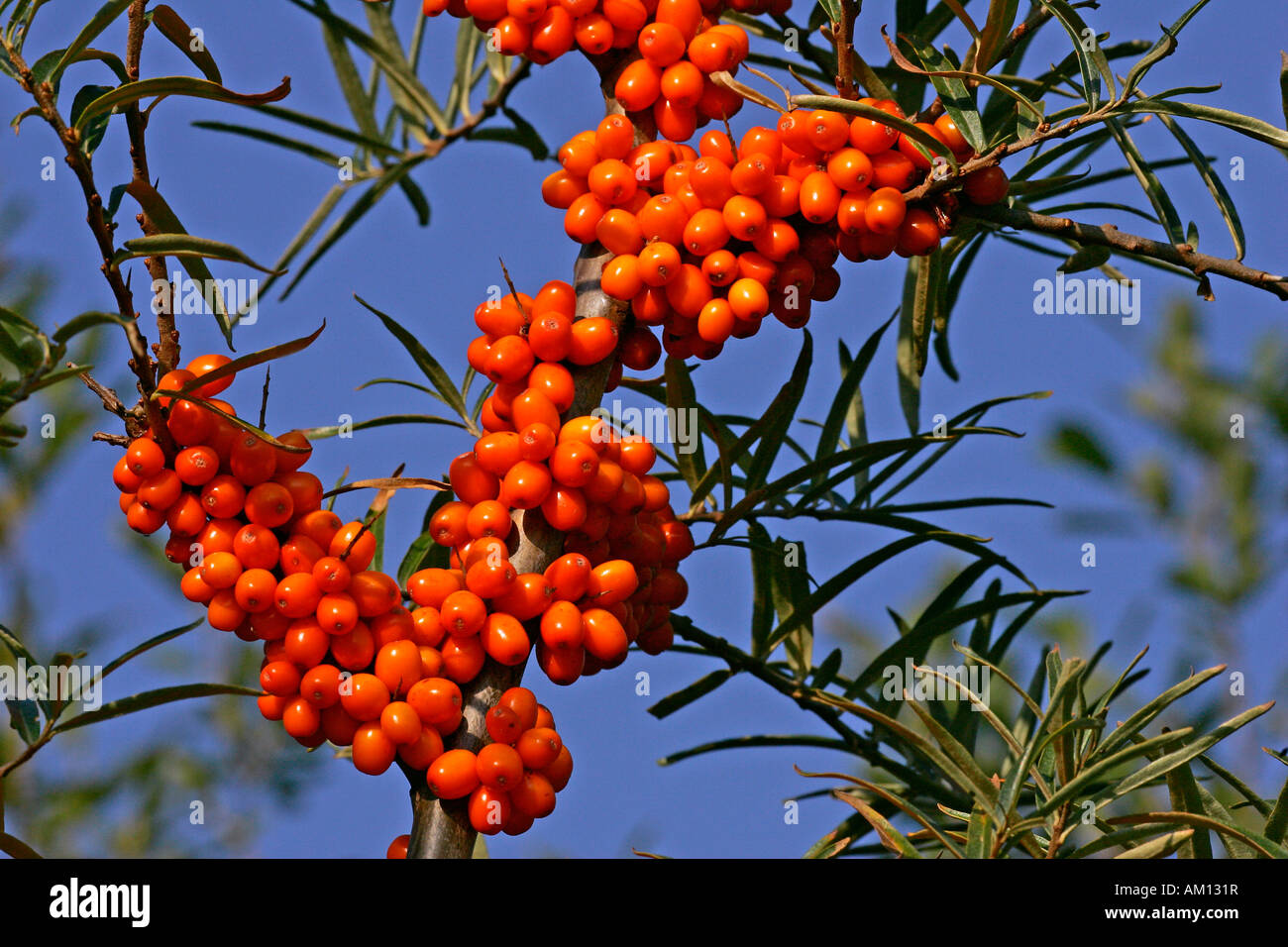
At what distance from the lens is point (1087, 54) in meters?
1.06

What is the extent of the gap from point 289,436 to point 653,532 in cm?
37

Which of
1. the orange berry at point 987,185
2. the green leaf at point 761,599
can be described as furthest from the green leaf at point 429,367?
the orange berry at point 987,185

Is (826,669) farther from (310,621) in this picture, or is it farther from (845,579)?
(310,621)

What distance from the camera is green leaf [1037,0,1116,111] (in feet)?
3.46

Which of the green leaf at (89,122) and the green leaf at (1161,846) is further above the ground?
the green leaf at (89,122)

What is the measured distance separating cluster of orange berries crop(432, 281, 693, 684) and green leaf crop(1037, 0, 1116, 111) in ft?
1.56

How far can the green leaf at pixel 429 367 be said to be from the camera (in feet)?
4.58

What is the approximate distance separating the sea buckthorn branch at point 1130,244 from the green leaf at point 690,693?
59 cm

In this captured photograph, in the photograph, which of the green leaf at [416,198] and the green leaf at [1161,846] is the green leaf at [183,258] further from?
the green leaf at [1161,846]

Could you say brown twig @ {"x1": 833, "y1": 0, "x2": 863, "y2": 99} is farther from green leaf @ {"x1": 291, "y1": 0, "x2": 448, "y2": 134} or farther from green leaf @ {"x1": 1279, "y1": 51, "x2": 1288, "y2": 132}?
green leaf @ {"x1": 291, "y1": 0, "x2": 448, "y2": 134}

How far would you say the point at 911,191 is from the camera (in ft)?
3.69
